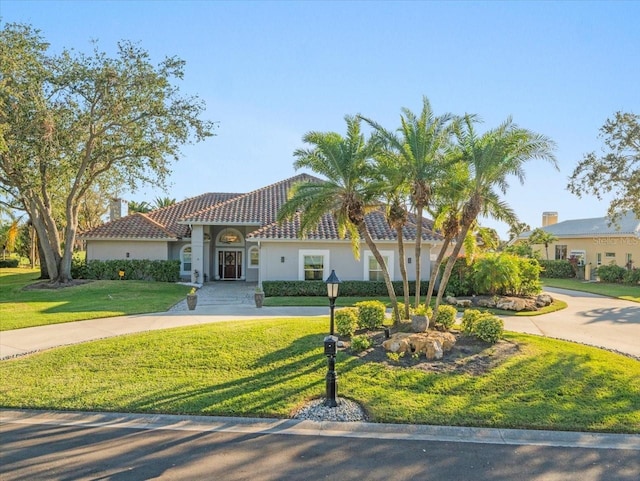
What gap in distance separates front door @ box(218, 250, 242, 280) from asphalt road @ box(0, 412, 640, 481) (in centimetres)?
2252

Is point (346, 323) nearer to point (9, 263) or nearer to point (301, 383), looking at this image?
point (301, 383)

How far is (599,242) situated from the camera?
35062 millimetres

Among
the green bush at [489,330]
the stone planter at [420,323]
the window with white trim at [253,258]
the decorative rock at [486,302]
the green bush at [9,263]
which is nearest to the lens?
the green bush at [489,330]

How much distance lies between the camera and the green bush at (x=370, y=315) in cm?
1162

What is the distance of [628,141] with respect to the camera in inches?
1027

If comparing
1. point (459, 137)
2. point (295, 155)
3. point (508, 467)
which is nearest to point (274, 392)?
point (508, 467)

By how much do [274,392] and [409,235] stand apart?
613 inches

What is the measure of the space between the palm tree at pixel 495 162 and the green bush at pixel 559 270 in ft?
92.1

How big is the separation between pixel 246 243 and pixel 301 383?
68.5ft

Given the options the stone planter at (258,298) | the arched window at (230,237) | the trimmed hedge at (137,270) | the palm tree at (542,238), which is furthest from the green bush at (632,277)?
the trimmed hedge at (137,270)

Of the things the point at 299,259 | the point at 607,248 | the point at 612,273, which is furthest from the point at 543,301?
the point at 607,248

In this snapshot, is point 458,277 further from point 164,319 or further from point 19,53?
point 19,53

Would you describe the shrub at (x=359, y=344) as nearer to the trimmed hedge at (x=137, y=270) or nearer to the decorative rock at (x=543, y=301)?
the decorative rock at (x=543, y=301)

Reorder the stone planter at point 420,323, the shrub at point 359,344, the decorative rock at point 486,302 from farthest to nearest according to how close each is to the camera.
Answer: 1. the decorative rock at point 486,302
2. the stone planter at point 420,323
3. the shrub at point 359,344
